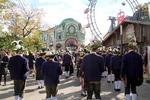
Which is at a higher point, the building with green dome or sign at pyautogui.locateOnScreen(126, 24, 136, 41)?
the building with green dome

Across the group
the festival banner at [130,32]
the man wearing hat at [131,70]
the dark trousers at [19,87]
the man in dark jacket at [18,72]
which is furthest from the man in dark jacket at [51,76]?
the festival banner at [130,32]

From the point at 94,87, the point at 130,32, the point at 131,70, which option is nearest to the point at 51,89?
the point at 94,87

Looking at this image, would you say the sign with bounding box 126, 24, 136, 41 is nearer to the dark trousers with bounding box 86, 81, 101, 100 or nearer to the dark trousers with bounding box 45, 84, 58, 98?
the dark trousers with bounding box 86, 81, 101, 100

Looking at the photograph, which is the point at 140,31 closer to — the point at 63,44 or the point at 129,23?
the point at 129,23

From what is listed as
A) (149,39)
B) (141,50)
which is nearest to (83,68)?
(149,39)

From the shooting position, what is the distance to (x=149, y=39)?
20.9 meters

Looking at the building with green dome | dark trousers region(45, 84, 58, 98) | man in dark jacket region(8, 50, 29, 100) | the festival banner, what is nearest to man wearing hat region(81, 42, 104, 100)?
dark trousers region(45, 84, 58, 98)

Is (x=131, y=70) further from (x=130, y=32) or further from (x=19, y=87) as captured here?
(x=130, y=32)

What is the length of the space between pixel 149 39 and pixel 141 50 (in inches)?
78.3

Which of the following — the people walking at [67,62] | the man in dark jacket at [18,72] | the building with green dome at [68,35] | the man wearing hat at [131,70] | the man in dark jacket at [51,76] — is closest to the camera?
the man wearing hat at [131,70]

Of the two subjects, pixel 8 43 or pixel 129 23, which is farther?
pixel 8 43

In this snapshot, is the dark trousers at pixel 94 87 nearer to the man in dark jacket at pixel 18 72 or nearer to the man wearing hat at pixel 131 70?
the man wearing hat at pixel 131 70

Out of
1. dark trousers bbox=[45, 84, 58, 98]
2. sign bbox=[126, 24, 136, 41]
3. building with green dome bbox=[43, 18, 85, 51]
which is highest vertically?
building with green dome bbox=[43, 18, 85, 51]

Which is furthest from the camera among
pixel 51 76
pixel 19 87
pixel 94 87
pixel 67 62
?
pixel 67 62
